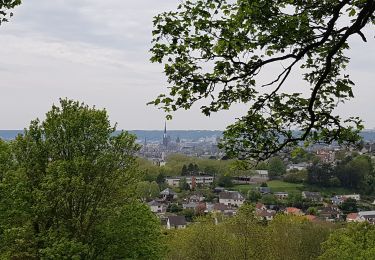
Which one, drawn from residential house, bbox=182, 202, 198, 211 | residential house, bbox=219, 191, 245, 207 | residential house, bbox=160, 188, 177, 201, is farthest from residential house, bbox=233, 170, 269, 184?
residential house, bbox=182, 202, 198, 211

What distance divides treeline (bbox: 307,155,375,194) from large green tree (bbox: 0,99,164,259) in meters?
102

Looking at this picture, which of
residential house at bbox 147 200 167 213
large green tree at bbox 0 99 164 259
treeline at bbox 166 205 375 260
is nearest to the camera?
large green tree at bbox 0 99 164 259

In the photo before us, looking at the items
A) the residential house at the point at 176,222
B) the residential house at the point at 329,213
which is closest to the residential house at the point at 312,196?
the residential house at the point at 329,213

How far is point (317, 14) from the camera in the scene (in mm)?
6508

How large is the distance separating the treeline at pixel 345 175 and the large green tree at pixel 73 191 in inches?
4020

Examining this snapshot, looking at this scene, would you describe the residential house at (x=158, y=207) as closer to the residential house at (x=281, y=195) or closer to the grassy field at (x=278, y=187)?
the residential house at (x=281, y=195)

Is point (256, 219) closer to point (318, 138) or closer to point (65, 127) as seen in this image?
point (65, 127)

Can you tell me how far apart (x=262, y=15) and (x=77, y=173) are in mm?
13169

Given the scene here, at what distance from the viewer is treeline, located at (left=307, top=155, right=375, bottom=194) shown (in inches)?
4572

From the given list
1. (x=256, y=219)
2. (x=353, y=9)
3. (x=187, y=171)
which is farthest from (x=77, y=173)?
(x=187, y=171)

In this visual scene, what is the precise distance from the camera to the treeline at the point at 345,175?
116125 millimetres

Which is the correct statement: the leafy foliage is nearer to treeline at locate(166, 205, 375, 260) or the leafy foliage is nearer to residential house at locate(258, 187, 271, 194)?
treeline at locate(166, 205, 375, 260)

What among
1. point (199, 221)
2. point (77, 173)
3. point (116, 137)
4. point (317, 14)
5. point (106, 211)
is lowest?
point (199, 221)

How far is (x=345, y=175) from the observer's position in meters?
119
